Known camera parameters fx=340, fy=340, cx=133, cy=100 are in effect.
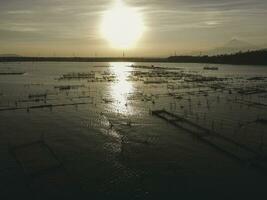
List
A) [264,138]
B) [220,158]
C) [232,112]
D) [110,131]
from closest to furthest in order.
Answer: [220,158] → [264,138] → [110,131] → [232,112]

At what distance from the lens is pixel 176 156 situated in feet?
104

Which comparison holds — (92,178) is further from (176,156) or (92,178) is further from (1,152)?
(1,152)

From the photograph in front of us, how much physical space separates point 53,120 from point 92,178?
69.6 feet

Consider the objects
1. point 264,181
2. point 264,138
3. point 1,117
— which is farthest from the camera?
point 1,117

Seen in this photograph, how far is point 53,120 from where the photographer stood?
46469mm

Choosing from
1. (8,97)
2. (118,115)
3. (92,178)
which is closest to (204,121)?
(118,115)

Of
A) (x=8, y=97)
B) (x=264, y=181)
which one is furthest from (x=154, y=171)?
(x=8, y=97)

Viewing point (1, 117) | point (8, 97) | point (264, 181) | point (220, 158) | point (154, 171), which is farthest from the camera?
point (8, 97)

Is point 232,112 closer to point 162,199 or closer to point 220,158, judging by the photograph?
point 220,158

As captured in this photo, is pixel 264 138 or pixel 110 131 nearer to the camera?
pixel 264 138

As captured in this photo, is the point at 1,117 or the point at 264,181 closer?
the point at 264,181

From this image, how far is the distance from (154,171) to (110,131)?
521 inches

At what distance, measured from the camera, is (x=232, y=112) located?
51.2 meters

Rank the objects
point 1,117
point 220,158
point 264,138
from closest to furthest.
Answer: point 220,158, point 264,138, point 1,117
